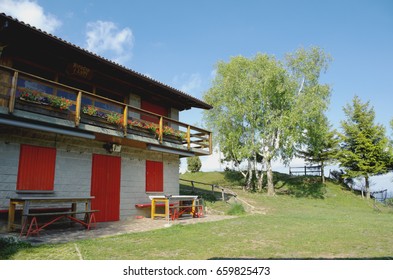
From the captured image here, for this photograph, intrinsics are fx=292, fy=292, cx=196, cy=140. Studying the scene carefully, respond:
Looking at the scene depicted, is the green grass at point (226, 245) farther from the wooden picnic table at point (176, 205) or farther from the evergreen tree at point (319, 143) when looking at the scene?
the evergreen tree at point (319, 143)

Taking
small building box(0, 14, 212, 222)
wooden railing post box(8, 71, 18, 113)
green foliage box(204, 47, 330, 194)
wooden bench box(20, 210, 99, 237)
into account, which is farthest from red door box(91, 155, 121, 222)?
green foliage box(204, 47, 330, 194)

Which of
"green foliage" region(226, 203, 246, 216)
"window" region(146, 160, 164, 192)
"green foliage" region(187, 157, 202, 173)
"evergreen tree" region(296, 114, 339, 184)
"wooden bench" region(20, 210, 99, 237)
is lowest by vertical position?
"green foliage" region(226, 203, 246, 216)

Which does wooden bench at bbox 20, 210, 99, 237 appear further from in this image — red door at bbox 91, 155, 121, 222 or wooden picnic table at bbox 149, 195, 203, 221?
wooden picnic table at bbox 149, 195, 203, 221

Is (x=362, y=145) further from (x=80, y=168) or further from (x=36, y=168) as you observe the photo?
(x=36, y=168)

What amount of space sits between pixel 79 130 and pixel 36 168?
1.84 metres

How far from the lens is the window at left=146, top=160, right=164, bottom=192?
14.0m

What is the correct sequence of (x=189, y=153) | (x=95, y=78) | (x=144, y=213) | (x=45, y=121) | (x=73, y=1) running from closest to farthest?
(x=45, y=121)
(x=73, y=1)
(x=95, y=78)
(x=144, y=213)
(x=189, y=153)

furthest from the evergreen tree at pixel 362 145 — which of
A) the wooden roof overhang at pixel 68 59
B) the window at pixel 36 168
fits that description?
the window at pixel 36 168

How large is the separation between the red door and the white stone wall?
0.23 meters
